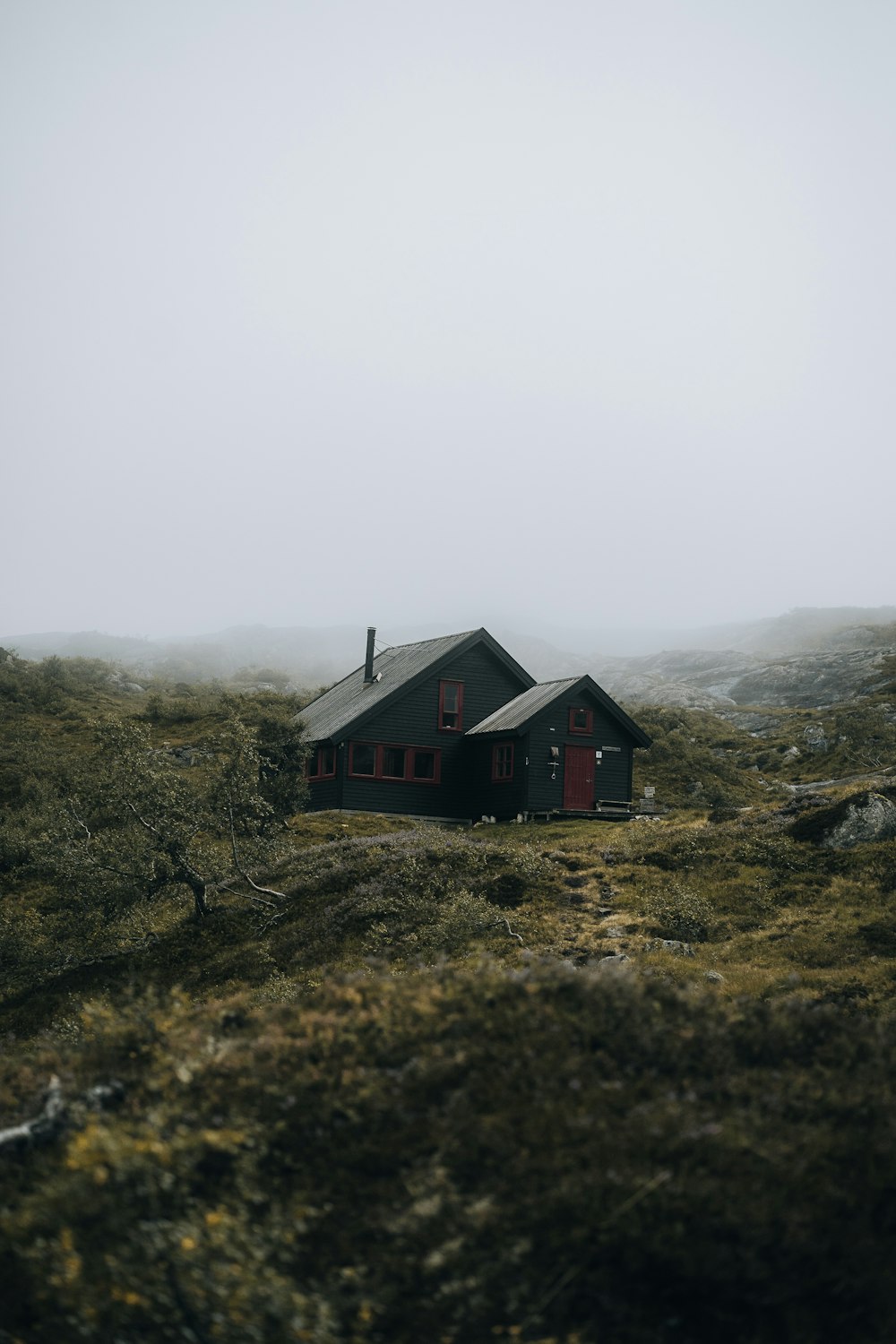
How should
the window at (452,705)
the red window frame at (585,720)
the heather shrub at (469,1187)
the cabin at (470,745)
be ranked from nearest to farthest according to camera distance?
the heather shrub at (469,1187) → the cabin at (470,745) → the red window frame at (585,720) → the window at (452,705)

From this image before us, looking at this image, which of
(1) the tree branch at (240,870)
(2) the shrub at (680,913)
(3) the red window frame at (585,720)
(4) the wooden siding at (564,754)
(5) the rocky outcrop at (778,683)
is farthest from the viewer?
(5) the rocky outcrop at (778,683)

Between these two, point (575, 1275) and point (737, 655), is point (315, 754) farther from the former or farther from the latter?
point (737, 655)

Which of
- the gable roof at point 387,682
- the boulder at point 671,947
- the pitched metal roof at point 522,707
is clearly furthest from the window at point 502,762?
the boulder at point 671,947

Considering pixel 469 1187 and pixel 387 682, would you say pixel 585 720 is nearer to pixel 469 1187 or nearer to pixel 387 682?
pixel 387 682

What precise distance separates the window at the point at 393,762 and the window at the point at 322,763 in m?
1.02

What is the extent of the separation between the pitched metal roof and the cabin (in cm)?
9

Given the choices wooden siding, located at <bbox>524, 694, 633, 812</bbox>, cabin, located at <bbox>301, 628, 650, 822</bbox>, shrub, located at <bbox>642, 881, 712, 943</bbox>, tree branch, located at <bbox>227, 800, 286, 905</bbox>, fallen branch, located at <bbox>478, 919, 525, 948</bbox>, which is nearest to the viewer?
fallen branch, located at <bbox>478, 919, 525, 948</bbox>

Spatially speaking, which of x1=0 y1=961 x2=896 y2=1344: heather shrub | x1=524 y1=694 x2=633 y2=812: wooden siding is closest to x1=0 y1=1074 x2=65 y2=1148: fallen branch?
x1=0 y1=961 x2=896 y2=1344: heather shrub

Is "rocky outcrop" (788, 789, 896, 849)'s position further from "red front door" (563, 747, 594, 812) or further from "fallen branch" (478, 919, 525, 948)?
"red front door" (563, 747, 594, 812)

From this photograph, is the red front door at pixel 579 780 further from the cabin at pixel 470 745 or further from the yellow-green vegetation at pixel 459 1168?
the yellow-green vegetation at pixel 459 1168

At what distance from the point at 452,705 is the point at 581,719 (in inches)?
234

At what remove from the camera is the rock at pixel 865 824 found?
2636 centimetres

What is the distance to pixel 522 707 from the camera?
49281 mm

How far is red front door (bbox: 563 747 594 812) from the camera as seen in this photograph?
157 ft
